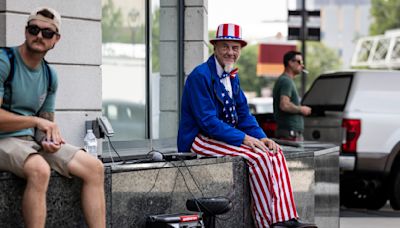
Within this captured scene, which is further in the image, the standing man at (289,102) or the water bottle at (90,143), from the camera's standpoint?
the standing man at (289,102)

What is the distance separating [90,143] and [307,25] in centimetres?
1524

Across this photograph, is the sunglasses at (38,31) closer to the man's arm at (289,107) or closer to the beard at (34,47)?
the beard at (34,47)

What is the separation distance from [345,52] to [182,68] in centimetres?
14188

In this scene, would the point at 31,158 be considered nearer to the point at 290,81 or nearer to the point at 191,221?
the point at 191,221

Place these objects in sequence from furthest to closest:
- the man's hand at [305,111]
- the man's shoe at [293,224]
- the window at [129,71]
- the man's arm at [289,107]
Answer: the man's arm at [289,107], the man's hand at [305,111], the window at [129,71], the man's shoe at [293,224]

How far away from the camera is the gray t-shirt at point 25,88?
19.6 feet

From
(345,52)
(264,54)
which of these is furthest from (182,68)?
(345,52)

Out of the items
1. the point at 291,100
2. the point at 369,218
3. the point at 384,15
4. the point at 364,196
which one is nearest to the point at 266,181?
the point at 291,100

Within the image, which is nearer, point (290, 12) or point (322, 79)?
point (322, 79)

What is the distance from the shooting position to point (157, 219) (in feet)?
22.3

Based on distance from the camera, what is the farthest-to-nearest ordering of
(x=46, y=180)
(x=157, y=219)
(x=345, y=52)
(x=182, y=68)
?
(x=345, y=52) < (x=182, y=68) < (x=157, y=219) < (x=46, y=180)

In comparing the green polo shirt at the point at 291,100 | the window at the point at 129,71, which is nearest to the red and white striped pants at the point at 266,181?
the window at the point at 129,71

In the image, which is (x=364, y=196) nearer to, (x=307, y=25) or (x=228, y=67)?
(x=228, y=67)

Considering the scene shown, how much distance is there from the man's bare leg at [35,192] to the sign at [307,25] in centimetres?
1733
